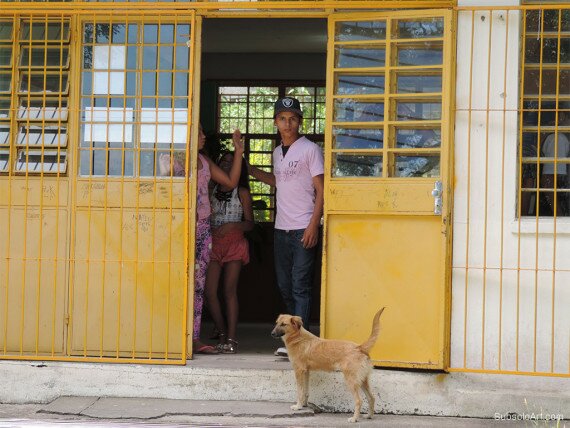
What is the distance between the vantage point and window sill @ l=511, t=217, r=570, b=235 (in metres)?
6.98

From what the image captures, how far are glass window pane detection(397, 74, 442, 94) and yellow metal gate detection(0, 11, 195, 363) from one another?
5.12ft

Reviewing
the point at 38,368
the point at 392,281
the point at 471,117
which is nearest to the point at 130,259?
the point at 38,368

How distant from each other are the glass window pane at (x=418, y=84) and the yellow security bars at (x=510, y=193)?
0.17 meters

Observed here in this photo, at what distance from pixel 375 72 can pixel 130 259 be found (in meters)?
2.29

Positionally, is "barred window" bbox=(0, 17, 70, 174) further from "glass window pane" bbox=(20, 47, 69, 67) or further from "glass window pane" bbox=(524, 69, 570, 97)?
"glass window pane" bbox=(524, 69, 570, 97)

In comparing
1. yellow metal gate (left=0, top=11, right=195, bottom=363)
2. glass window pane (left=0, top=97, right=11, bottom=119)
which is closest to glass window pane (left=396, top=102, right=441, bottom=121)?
yellow metal gate (left=0, top=11, right=195, bottom=363)

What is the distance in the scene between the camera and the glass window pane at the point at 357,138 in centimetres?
720

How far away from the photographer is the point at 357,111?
7258mm

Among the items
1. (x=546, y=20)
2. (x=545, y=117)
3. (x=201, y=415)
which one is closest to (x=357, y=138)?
(x=545, y=117)

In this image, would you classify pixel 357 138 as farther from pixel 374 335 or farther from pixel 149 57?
pixel 149 57

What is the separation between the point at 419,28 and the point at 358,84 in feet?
1.93

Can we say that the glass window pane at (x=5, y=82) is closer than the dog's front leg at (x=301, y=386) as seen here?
No

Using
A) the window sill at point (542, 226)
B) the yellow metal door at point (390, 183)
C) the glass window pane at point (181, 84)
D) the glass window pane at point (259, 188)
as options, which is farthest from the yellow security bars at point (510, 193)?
the glass window pane at point (259, 188)

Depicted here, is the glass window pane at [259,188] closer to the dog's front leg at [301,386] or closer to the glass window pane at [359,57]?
the glass window pane at [359,57]
